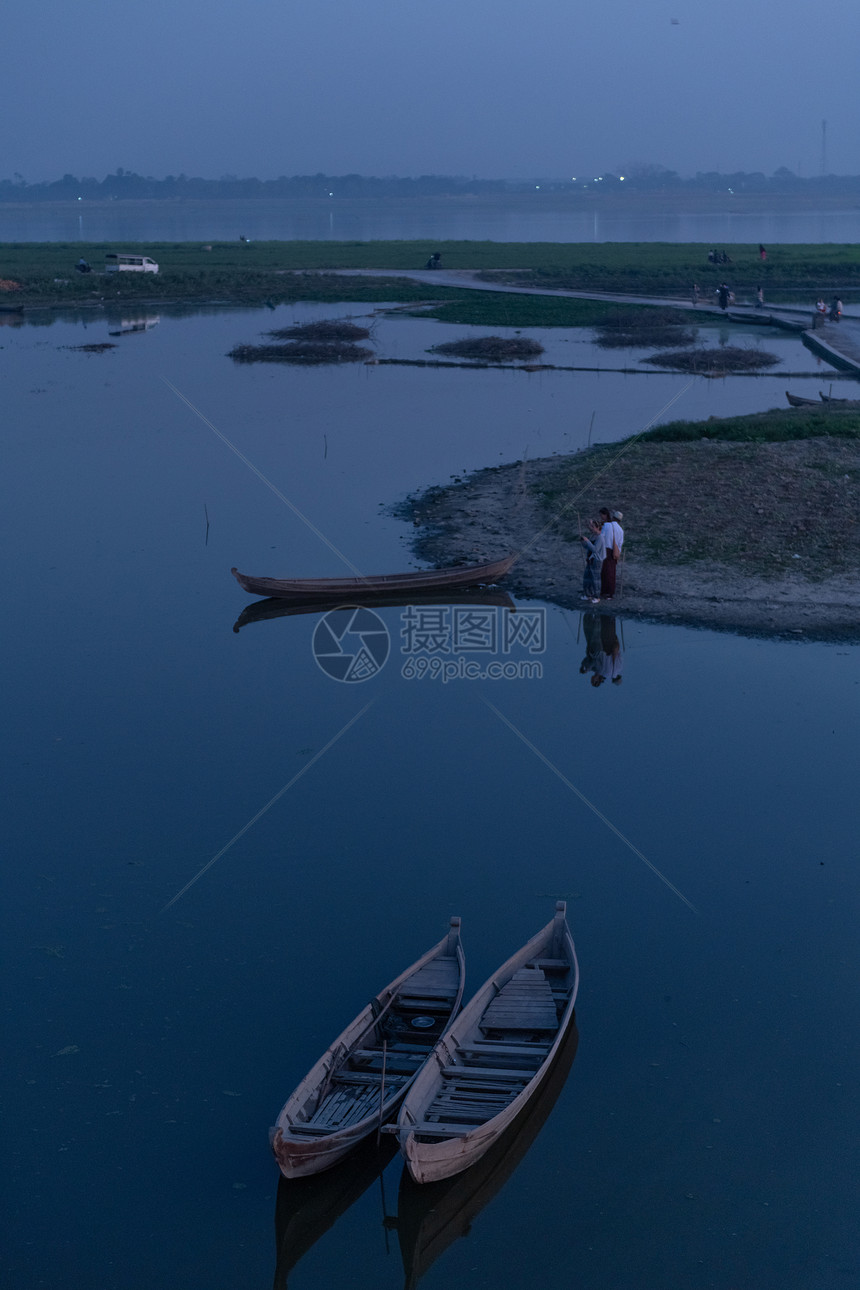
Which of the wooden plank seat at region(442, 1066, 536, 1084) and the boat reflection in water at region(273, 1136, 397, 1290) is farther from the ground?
the wooden plank seat at region(442, 1066, 536, 1084)

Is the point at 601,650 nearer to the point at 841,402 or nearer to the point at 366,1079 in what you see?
the point at 366,1079

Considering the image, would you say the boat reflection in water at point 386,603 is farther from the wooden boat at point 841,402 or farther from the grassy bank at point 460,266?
the grassy bank at point 460,266

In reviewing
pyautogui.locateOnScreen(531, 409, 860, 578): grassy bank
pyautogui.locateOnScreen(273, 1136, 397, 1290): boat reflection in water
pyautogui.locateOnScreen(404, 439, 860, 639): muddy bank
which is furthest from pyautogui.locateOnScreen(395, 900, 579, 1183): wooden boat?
pyautogui.locateOnScreen(531, 409, 860, 578): grassy bank

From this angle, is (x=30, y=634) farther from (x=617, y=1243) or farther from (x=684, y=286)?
(x=684, y=286)

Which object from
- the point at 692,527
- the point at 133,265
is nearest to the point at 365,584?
the point at 692,527

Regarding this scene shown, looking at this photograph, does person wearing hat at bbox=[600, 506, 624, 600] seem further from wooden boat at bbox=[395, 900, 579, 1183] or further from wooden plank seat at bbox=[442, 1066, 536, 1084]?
wooden plank seat at bbox=[442, 1066, 536, 1084]

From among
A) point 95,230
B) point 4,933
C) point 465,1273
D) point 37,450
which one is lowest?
point 465,1273

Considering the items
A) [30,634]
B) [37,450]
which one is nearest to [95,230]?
[37,450]
